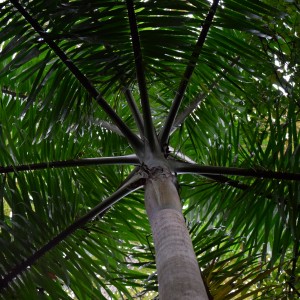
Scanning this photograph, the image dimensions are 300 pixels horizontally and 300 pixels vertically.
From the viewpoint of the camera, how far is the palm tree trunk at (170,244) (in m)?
0.94

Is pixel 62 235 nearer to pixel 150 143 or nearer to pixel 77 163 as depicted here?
pixel 77 163

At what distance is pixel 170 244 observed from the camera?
3.55ft

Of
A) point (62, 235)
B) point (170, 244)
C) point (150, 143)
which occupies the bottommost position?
point (170, 244)

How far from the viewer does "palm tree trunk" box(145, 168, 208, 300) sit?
0.94 metres

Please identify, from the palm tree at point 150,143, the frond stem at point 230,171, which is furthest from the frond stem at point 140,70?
the frond stem at point 230,171

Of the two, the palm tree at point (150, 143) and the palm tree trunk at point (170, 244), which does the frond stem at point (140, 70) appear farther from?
the palm tree trunk at point (170, 244)

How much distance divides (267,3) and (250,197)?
0.72 meters

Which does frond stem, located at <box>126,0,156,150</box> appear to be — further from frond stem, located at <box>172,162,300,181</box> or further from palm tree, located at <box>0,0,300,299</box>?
frond stem, located at <box>172,162,300,181</box>

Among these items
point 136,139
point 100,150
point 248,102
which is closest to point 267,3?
point 248,102

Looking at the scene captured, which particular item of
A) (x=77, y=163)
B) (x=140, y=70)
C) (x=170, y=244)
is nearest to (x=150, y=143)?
(x=140, y=70)

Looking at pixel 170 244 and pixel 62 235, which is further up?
pixel 62 235

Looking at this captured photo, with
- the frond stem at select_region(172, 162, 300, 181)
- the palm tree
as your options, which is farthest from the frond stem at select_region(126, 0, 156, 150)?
the frond stem at select_region(172, 162, 300, 181)

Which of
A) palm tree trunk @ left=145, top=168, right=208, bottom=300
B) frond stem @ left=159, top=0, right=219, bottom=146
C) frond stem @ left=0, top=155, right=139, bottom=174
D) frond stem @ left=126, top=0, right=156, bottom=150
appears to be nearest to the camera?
palm tree trunk @ left=145, top=168, right=208, bottom=300

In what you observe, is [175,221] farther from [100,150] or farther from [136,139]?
[100,150]
